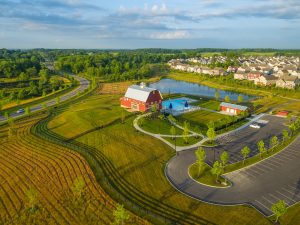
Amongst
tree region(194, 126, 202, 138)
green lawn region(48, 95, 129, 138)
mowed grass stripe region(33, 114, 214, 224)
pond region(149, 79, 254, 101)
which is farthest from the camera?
pond region(149, 79, 254, 101)

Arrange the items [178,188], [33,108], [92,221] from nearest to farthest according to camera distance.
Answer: [92,221]
[178,188]
[33,108]

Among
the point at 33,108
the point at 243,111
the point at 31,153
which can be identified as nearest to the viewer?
the point at 31,153

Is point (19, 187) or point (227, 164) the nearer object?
point (19, 187)

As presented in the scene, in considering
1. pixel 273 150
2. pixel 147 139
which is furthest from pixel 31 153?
pixel 273 150

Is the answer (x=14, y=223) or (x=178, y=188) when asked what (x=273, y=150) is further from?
(x=14, y=223)

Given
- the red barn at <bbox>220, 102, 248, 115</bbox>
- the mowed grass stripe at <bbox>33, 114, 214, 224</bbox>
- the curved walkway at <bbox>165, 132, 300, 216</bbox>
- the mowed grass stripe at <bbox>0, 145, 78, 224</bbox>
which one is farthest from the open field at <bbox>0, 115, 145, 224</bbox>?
the red barn at <bbox>220, 102, 248, 115</bbox>

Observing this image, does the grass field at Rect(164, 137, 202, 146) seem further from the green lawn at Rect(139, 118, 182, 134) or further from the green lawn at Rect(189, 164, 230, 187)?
the green lawn at Rect(189, 164, 230, 187)
